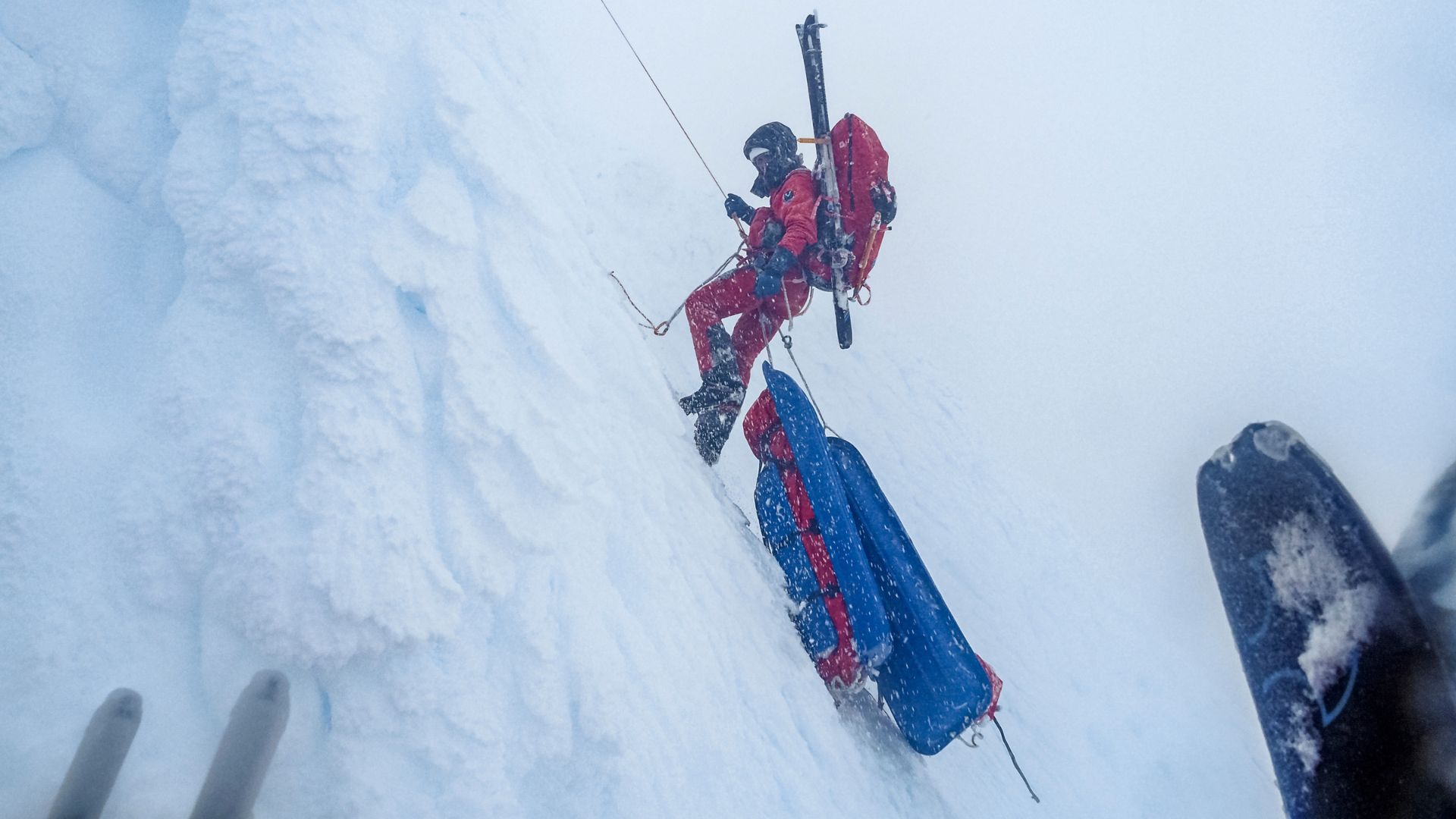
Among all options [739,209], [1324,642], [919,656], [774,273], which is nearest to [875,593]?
[919,656]

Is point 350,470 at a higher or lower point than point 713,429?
higher

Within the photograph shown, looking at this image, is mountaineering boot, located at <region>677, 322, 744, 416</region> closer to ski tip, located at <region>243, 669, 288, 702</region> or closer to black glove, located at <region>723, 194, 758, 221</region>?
black glove, located at <region>723, 194, 758, 221</region>

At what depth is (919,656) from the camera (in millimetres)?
2531

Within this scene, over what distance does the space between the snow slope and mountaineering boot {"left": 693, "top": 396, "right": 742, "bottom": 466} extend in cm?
Answer: 15

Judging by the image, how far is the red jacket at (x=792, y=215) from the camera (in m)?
3.23

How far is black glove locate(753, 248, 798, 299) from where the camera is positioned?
10.4 ft

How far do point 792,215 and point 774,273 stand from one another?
1.18 ft

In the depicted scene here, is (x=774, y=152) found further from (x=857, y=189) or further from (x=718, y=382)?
(x=718, y=382)

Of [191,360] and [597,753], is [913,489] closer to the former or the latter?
[597,753]

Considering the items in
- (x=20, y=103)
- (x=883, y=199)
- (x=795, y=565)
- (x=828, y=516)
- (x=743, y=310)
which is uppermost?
(x=883, y=199)

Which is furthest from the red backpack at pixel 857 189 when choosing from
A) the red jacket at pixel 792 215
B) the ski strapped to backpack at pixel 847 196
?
the red jacket at pixel 792 215

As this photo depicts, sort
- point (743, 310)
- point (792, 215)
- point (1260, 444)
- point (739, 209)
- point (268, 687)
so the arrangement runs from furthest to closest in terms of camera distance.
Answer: point (739, 209) → point (743, 310) → point (792, 215) → point (1260, 444) → point (268, 687)

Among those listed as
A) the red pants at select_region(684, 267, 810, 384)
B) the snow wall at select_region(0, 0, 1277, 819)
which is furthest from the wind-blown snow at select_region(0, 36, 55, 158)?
the red pants at select_region(684, 267, 810, 384)

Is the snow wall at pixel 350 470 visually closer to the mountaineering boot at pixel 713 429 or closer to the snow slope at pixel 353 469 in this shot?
the snow slope at pixel 353 469
